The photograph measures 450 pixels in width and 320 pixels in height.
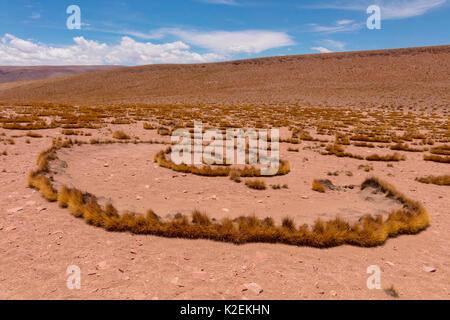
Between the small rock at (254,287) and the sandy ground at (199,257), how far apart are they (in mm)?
49

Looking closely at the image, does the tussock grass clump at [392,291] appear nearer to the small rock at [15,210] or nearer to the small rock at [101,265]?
the small rock at [101,265]

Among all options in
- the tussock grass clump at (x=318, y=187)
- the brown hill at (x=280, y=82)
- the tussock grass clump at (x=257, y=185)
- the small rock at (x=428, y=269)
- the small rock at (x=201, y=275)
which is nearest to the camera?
the small rock at (x=201, y=275)

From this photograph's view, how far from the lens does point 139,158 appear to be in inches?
480

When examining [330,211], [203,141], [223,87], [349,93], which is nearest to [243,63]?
[223,87]

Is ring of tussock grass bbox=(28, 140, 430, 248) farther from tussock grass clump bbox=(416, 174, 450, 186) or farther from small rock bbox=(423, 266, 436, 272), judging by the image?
tussock grass clump bbox=(416, 174, 450, 186)

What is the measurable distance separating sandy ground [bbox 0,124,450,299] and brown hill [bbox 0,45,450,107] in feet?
175

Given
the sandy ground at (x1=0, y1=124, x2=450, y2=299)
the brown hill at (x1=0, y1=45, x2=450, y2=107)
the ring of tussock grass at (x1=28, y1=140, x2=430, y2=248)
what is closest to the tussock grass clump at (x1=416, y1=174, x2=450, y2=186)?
the sandy ground at (x1=0, y1=124, x2=450, y2=299)

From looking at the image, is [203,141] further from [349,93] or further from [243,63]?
[243,63]

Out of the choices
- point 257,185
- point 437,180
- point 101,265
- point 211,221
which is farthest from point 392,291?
point 437,180

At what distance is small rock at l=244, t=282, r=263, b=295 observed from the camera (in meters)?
3.99

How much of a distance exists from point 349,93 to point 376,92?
21.6 feet

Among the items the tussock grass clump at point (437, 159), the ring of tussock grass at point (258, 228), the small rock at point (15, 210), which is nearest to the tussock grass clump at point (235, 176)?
the ring of tussock grass at point (258, 228)

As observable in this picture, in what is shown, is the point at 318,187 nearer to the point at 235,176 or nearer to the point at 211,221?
the point at 235,176

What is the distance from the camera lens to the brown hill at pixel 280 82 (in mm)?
63831
